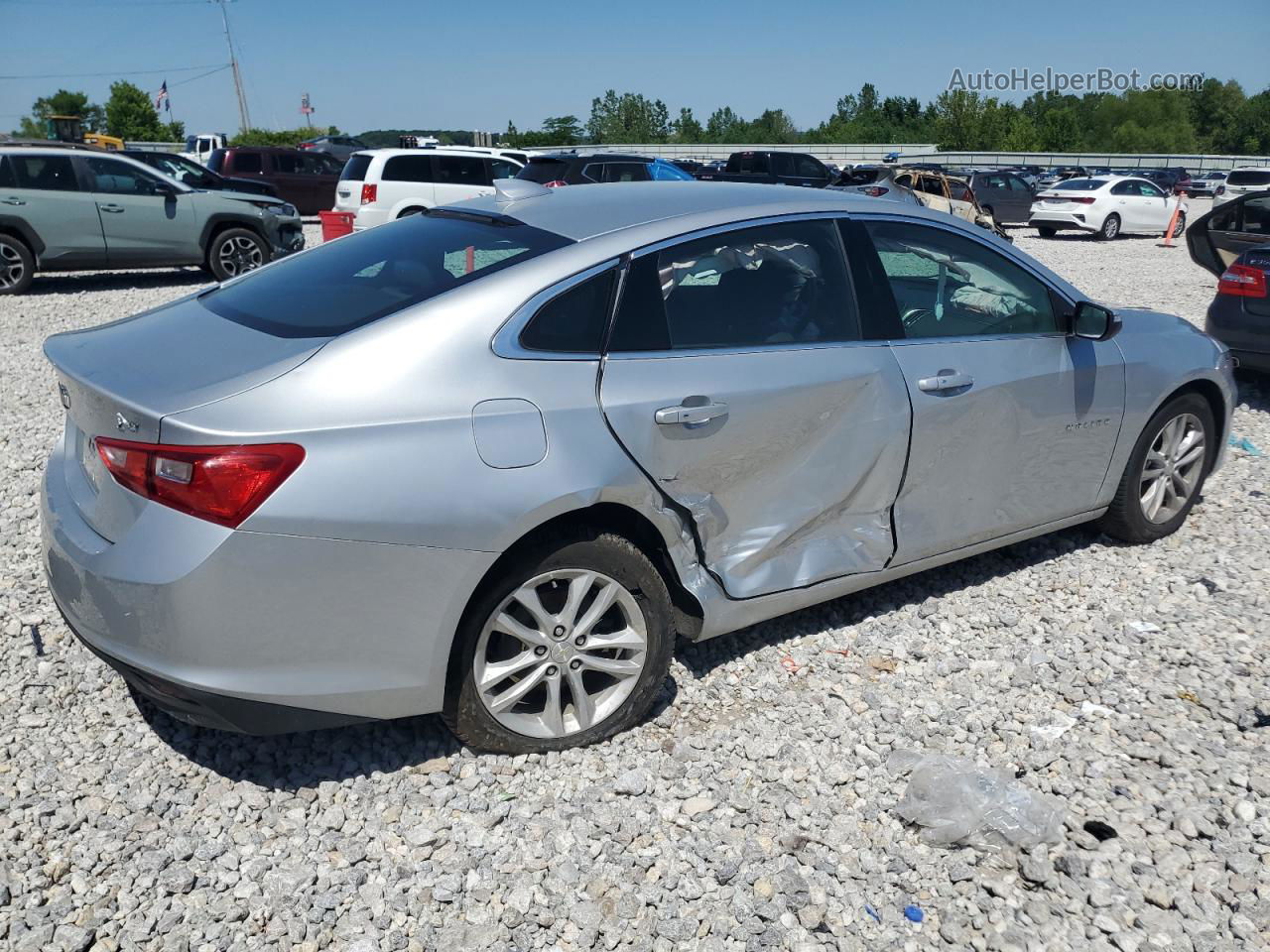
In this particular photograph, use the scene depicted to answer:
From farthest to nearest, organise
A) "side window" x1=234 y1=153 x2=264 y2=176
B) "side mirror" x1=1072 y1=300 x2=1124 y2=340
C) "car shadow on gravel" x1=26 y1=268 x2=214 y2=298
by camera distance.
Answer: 1. "side window" x1=234 y1=153 x2=264 y2=176
2. "car shadow on gravel" x1=26 y1=268 x2=214 y2=298
3. "side mirror" x1=1072 y1=300 x2=1124 y2=340

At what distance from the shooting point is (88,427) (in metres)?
2.85

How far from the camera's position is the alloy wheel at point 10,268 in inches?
479

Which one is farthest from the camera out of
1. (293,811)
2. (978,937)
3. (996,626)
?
(996,626)

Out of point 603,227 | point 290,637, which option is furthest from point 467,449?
point 603,227

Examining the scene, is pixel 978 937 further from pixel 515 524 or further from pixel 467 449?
pixel 467 449

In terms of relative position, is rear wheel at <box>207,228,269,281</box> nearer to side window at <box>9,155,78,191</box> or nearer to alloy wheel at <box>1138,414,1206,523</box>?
side window at <box>9,155,78,191</box>

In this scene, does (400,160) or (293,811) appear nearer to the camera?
(293,811)

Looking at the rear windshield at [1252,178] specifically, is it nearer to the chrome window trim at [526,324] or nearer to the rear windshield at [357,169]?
the rear windshield at [357,169]

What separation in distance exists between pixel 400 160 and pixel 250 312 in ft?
49.5

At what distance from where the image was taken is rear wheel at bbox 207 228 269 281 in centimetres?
1351

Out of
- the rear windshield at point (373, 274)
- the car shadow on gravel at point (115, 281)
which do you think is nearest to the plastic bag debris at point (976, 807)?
the rear windshield at point (373, 274)

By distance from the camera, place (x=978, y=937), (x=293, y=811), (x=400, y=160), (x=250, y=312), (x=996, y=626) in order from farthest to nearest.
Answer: (x=400, y=160) < (x=996, y=626) < (x=250, y=312) < (x=293, y=811) < (x=978, y=937)

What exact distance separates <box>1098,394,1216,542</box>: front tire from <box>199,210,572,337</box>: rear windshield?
3.01 m

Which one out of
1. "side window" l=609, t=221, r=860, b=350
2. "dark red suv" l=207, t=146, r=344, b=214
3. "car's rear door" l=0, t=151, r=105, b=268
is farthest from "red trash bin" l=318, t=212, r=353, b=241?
"dark red suv" l=207, t=146, r=344, b=214
